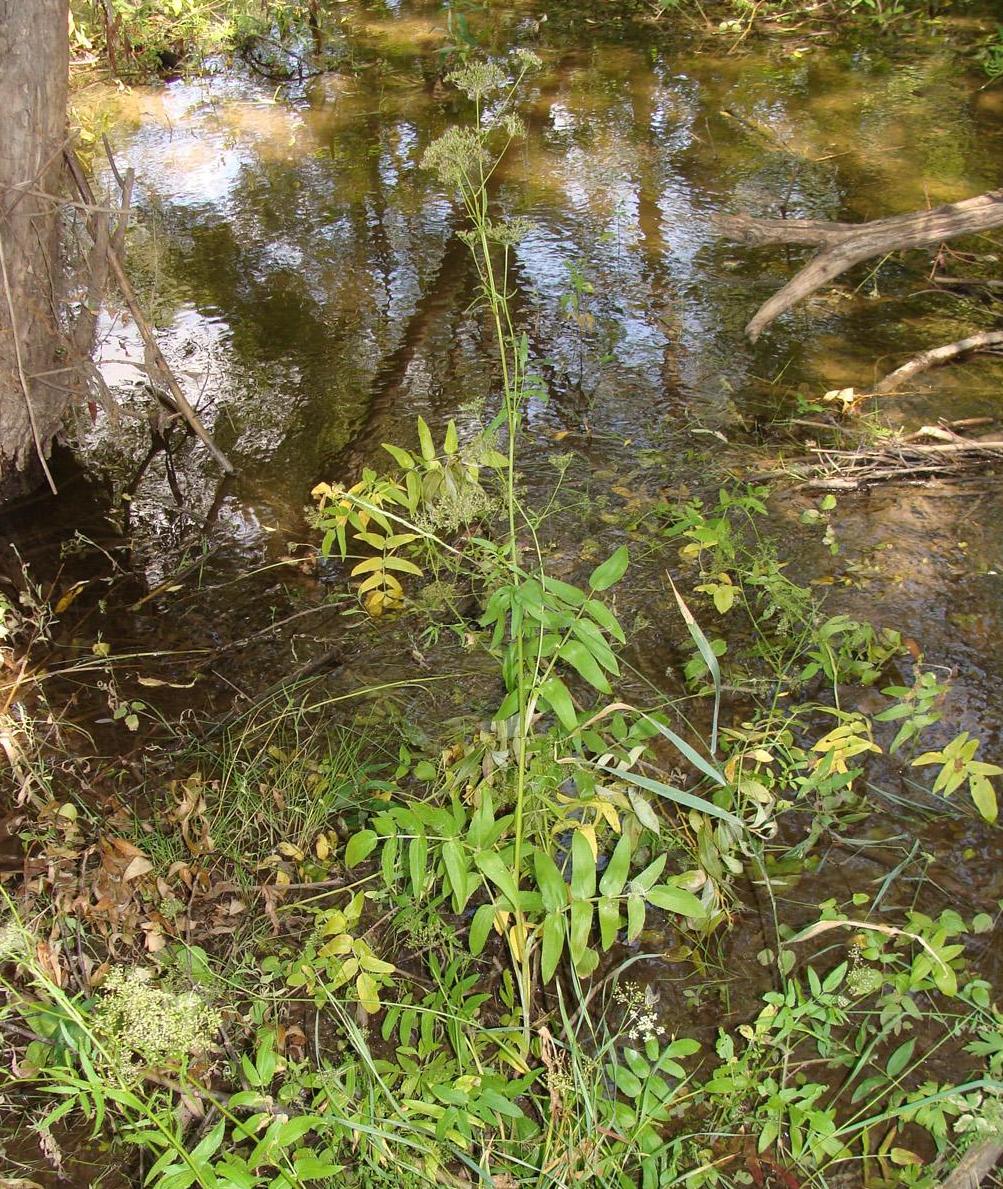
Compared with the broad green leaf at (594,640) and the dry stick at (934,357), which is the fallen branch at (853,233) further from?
the broad green leaf at (594,640)

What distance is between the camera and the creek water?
294 cm

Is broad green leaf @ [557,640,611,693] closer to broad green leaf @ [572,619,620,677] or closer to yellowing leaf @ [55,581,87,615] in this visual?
broad green leaf @ [572,619,620,677]

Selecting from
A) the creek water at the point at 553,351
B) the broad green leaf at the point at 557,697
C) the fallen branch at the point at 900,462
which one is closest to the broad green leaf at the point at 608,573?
the broad green leaf at the point at 557,697

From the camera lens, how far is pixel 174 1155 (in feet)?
5.49

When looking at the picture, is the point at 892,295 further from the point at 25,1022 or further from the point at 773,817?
the point at 25,1022

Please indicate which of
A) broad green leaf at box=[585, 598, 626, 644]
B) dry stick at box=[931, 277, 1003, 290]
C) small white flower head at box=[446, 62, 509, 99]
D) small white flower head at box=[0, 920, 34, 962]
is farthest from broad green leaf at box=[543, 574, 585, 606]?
dry stick at box=[931, 277, 1003, 290]

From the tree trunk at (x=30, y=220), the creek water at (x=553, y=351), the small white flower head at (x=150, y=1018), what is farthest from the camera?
the tree trunk at (x=30, y=220)

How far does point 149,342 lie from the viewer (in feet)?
11.2

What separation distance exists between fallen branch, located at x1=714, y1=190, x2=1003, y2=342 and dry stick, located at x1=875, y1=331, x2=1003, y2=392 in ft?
1.41

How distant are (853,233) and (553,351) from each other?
1285 mm

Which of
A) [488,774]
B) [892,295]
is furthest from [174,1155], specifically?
[892,295]

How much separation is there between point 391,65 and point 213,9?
1617mm

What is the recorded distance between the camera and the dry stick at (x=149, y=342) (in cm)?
335

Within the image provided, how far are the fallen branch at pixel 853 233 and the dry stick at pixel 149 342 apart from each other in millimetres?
2214
